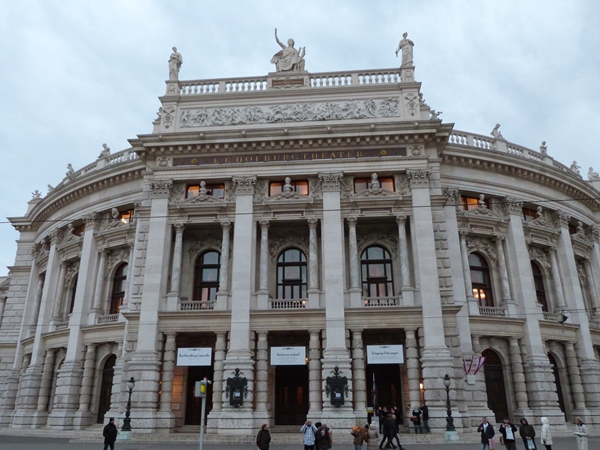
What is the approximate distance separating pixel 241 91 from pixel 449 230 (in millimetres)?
16374

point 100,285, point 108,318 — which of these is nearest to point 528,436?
point 108,318

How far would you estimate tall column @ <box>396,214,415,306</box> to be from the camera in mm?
29406

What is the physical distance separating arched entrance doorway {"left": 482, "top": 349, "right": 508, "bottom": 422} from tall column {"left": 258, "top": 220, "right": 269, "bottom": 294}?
14132mm

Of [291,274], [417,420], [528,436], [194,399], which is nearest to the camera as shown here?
[528,436]

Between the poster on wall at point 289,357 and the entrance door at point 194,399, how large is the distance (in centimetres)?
472

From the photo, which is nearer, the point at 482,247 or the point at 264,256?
the point at 264,256

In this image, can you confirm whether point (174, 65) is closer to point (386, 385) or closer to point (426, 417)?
point (386, 385)

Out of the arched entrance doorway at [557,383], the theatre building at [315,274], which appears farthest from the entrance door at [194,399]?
the arched entrance doorway at [557,383]

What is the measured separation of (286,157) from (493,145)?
49.9 feet

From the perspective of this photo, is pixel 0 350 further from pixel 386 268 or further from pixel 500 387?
pixel 500 387

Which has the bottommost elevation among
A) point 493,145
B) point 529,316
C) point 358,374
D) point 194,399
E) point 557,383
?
point 194,399

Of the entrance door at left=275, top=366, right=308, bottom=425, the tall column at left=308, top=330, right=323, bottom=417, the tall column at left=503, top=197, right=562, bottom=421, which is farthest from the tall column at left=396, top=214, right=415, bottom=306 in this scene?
the tall column at left=503, top=197, right=562, bottom=421

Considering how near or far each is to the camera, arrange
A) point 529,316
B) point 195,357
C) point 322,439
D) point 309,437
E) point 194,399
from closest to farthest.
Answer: point 322,439 < point 309,437 < point 195,357 < point 194,399 < point 529,316

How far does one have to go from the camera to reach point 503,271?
3384 centimetres
